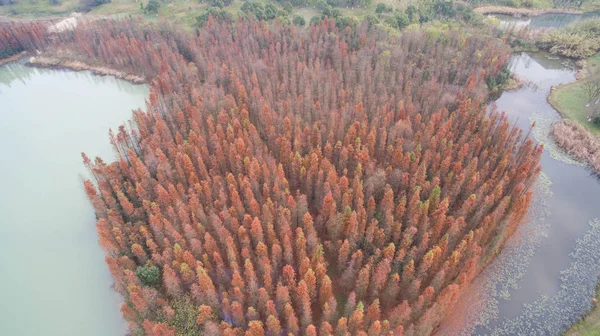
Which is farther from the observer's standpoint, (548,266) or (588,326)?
(548,266)

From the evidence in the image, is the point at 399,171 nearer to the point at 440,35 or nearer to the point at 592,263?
the point at 592,263

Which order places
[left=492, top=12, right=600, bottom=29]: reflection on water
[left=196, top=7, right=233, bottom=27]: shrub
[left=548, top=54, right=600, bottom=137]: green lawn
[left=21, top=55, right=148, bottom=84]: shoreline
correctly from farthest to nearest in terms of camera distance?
[left=492, top=12, right=600, bottom=29]: reflection on water, [left=196, top=7, right=233, bottom=27]: shrub, [left=21, top=55, right=148, bottom=84]: shoreline, [left=548, top=54, right=600, bottom=137]: green lawn

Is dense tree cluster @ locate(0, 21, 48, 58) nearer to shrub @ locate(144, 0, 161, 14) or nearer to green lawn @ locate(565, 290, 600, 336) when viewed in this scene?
shrub @ locate(144, 0, 161, 14)

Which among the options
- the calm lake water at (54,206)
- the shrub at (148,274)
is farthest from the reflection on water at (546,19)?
the shrub at (148,274)

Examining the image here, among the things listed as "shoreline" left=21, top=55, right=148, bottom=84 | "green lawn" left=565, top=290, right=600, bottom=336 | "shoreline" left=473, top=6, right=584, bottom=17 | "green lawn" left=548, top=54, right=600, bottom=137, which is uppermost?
"shoreline" left=473, top=6, right=584, bottom=17

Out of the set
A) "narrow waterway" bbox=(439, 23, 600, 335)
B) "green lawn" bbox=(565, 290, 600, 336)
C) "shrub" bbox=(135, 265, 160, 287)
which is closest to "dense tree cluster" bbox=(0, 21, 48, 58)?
"shrub" bbox=(135, 265, 160, 287)

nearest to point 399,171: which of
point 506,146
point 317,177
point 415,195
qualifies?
point 415,195

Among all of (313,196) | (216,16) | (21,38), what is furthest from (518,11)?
(21,38)

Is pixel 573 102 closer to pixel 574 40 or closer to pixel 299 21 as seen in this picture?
pixel 574 40
